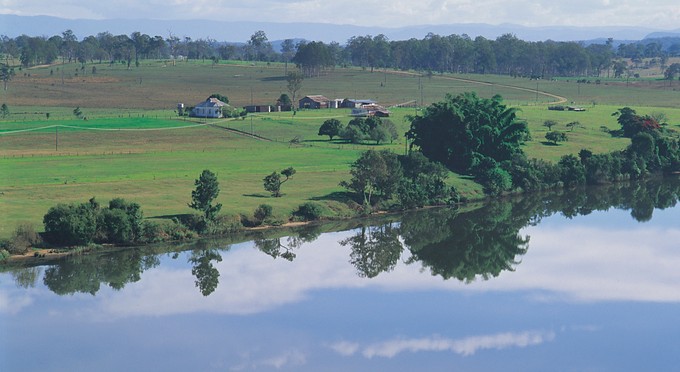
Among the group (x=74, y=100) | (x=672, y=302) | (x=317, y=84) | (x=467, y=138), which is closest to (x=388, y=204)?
(x=467, y=138)

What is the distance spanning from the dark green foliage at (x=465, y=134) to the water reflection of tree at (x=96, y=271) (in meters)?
36.6

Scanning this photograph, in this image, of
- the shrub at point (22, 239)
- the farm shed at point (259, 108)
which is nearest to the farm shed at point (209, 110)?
the farm shed at point (259, 108)

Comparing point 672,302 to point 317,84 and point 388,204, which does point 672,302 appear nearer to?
point 388,204

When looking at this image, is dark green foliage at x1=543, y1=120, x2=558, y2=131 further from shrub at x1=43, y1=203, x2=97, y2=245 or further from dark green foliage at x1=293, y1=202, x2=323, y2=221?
shrub at x1=43, y1=203, x2=97, y2=245

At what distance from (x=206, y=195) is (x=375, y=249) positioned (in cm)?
1138

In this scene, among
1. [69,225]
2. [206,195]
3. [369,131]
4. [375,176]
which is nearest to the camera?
[69,225]

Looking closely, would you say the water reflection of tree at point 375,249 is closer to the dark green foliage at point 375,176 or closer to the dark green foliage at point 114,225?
the dark green foliage at point 375,176

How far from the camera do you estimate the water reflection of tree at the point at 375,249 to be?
5591 centimetres

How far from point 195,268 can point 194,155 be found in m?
34.9

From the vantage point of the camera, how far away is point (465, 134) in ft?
276

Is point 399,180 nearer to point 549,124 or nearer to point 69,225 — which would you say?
point 69,225

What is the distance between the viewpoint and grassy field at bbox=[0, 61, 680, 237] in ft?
222

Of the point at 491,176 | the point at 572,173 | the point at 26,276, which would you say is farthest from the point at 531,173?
the point at 26,276

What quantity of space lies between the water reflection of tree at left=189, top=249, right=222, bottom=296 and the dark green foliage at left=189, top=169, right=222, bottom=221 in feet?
11.3
